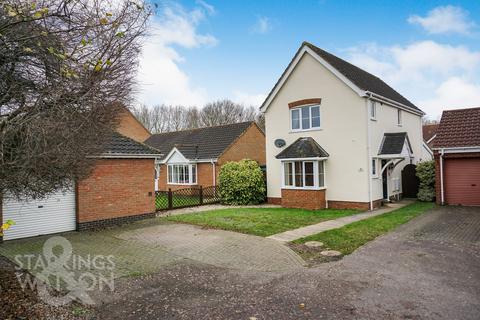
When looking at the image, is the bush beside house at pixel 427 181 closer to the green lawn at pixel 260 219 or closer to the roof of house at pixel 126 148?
the green lawn at pixel 260 219

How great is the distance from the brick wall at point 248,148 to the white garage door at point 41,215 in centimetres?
1282

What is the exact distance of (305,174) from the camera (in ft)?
55.8

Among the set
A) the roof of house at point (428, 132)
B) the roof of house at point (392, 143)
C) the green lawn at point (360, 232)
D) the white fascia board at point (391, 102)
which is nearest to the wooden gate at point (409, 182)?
the white fascia board at point (391, 102)

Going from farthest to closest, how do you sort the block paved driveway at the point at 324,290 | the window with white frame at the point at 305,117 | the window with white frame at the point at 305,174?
1. the window with white frame at the point at 305,117
2. the window with white frame at the point at 305,174
3. the block paved driveway at the point at 324,290

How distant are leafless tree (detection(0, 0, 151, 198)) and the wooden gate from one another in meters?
19.1

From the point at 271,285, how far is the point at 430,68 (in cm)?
1916

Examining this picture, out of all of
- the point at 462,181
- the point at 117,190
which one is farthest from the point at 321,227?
the point at 462,181

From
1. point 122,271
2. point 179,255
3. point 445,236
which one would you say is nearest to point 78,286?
point 122,271

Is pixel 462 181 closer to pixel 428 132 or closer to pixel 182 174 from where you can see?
pixel 182 174

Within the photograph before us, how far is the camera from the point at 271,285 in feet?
20.8

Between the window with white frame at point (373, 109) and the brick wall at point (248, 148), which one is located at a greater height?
the window with white frame at point (373, 109)

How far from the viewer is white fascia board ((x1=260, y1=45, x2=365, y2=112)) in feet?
51.9

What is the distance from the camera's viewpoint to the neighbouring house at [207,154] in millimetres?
24000

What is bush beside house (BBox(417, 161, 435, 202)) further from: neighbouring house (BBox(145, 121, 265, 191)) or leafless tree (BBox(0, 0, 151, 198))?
leafless tree (BBox(0, 0, 151, 198))
